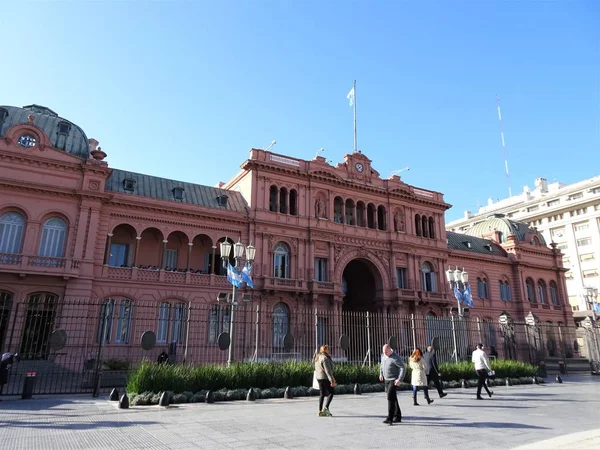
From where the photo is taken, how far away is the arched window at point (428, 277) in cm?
3897

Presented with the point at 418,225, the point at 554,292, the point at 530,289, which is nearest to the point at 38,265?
the point at 418,225

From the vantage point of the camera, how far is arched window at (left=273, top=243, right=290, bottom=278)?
3188 cm

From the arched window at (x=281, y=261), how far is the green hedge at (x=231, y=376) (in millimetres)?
14201

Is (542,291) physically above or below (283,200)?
below

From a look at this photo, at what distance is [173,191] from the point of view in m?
30.9

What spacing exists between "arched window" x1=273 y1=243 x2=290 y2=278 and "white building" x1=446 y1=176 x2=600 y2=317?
157ft

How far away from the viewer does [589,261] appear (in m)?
65.1

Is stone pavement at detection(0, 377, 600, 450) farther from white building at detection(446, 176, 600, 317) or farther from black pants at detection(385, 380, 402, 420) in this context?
white building at detection(446, 176, 600, 317)

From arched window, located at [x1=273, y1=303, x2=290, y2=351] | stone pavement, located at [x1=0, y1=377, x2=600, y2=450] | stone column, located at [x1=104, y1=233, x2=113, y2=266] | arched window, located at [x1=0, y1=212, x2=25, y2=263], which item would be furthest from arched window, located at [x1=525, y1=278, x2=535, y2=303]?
arched window, located at [x1=0, y1=212, x2=25, y2=263]

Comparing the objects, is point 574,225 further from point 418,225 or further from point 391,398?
point 391,398

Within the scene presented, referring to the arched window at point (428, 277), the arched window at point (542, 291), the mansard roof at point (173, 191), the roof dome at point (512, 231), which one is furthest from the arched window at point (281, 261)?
the arched window at point (542, 291)

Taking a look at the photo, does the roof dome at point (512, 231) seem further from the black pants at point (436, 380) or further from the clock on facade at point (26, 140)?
the clock on facade at point (26, 140)

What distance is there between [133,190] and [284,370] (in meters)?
18.8

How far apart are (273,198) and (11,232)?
17.4m
